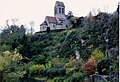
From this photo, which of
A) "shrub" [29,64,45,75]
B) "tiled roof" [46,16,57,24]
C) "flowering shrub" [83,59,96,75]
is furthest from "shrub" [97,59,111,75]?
"tiled roof" [46,16,57,24]

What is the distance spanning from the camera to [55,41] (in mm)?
50750

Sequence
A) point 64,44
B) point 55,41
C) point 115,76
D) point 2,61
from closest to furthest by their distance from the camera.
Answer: point 115,76
point 2,61
point 64,44
point 55,41

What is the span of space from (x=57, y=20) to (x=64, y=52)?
1986cm

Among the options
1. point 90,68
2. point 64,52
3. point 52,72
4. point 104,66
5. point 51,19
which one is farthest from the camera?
point 51,19

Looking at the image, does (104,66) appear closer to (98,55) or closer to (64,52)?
(98,55)

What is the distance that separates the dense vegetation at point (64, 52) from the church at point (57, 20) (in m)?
4.10

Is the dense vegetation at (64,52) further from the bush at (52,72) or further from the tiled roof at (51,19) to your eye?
the tiled roof at (51,19)

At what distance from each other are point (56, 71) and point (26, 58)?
10.2 metres

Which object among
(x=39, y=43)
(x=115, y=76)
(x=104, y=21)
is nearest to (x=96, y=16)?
(x=104, y=21)

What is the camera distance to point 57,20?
6362cm

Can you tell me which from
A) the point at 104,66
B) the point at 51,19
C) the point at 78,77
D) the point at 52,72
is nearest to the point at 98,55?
the point at 78,77

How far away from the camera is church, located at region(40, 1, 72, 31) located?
5940 centimetres

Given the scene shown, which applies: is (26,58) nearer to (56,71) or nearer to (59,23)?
(56,71)

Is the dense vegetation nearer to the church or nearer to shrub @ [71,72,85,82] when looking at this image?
shrub @ [71,72,85,82]
